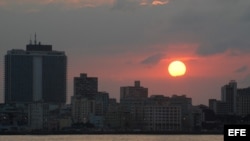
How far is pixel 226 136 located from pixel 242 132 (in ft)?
1.07

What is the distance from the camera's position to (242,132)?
18594 mm

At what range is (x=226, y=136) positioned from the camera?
1856 centimetres
